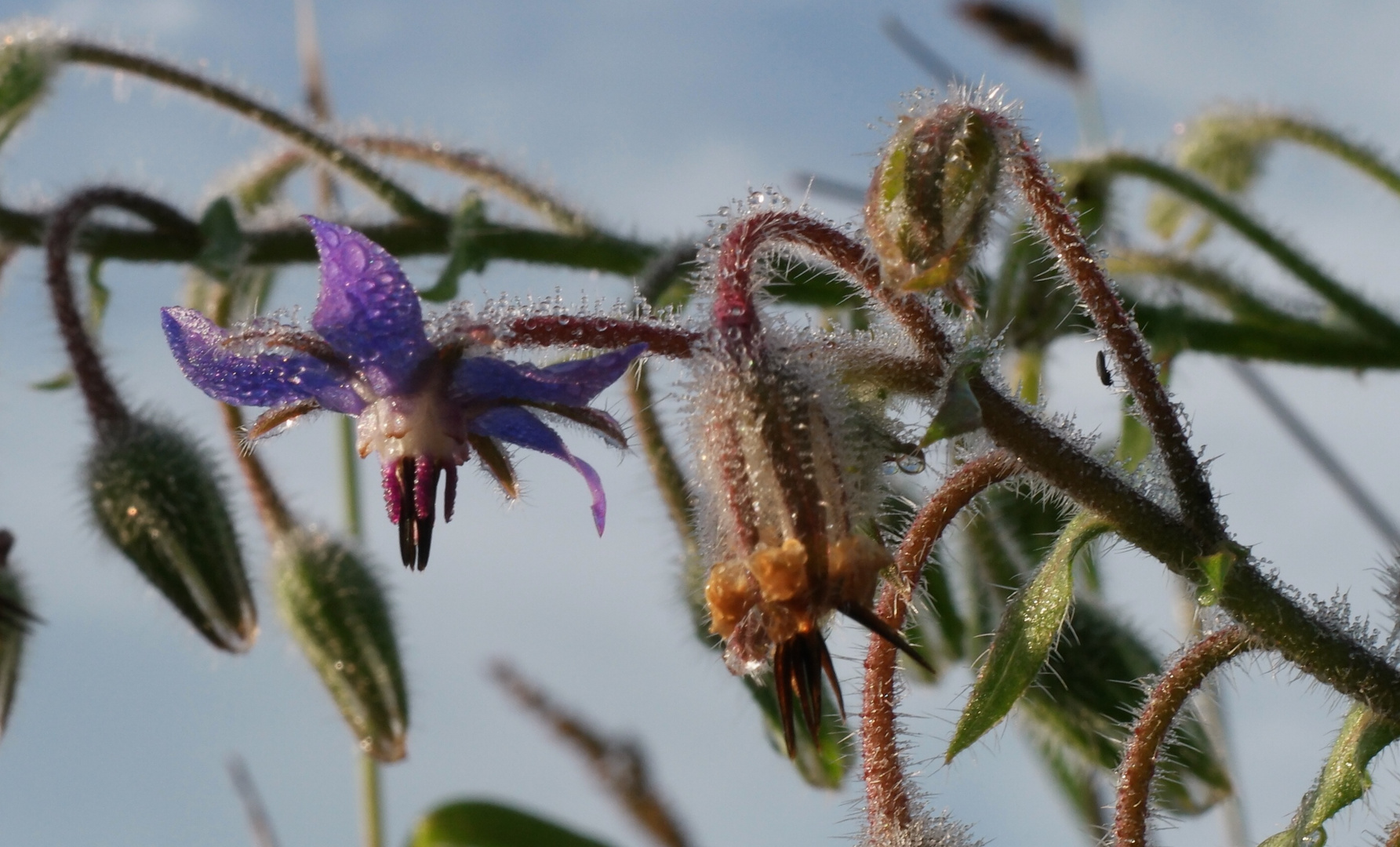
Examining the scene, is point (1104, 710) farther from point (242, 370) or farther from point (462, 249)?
point (242, 370)

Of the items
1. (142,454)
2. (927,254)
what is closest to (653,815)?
(142,454)

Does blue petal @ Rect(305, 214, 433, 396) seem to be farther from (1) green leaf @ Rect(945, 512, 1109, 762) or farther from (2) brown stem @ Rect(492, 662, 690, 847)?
(2) brown stem @ Rect(492, 662, 690, 847)

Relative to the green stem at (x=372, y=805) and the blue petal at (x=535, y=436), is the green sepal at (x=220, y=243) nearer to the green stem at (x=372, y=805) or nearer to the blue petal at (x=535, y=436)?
the green stem at (x=372, y=805)

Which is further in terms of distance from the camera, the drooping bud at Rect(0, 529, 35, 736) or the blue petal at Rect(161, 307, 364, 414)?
the drooping bud at Rect(0, 529, 35, 736)

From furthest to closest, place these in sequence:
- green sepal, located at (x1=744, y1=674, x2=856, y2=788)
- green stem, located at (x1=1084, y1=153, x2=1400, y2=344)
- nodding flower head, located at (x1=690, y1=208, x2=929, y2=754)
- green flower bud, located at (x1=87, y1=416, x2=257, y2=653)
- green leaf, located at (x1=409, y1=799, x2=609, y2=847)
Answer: green stem, located at (x1=1084, y1=153, x2=1400, y2=344), green leaf, located at (x1=409, y1=799, x2=609, y2=847), green flower bud, located at (x1=87, y1=416, x2=257, y2=653), green sepal, located at (x1=744, y1=674, x2=856, y2=788), nodding flower head, located at (x1=690, y1=208, x2=929, y2=754)

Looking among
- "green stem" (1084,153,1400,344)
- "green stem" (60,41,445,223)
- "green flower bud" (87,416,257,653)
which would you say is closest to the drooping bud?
"green flower bud" (87,416,257,653)

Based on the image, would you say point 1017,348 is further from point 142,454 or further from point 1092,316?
point 142,454
